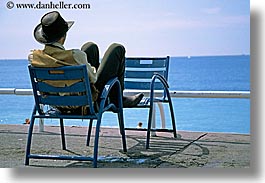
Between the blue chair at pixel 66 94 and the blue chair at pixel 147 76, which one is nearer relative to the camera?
the blue chair at pixel 66 94

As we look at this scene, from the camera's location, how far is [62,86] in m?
3.11

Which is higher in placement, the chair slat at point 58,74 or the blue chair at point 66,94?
the chair slat at point 58,74

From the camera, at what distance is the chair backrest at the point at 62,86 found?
3033 mm

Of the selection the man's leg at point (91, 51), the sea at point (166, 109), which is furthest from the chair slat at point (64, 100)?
the sea at point (166, 109)

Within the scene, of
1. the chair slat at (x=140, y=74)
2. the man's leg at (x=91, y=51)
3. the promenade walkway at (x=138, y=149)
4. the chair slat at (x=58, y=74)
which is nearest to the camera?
the chair slat at (x=58, y=74)

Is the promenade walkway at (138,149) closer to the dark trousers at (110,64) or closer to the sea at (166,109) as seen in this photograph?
the sea at (166,109)

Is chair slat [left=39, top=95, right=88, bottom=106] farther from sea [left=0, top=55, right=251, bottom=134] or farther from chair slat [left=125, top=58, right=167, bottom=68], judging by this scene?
chair slat [left=125, top=58, right=167, bottom=68]

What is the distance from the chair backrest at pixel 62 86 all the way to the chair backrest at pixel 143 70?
1.13m

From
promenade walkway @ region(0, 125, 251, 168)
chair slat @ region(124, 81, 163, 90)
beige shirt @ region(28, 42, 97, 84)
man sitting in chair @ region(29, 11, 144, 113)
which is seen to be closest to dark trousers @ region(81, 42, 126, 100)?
man sitting in chair @ region(29, 11, 144, 113)

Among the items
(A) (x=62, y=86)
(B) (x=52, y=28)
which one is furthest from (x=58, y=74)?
(B) (x=52, y=28)

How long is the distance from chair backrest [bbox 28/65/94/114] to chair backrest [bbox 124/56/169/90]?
1.13m

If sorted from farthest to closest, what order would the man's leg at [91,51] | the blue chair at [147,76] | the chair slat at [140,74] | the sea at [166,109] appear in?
the sea at [166,109] → the chair slat at [140,74] → the blue chair at [147,76] → the man's leg at [91,51]

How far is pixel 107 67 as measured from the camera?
335 centimetres

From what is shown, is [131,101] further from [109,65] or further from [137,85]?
[137,85]
